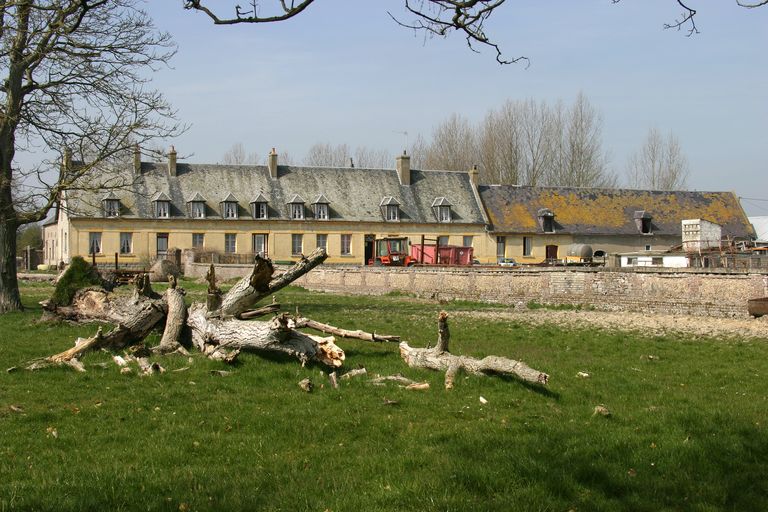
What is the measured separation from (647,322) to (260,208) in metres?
42.4

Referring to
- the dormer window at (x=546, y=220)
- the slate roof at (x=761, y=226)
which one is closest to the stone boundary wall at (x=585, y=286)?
the dormer window at (x=546, y=220)

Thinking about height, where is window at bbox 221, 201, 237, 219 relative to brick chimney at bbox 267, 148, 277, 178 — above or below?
below

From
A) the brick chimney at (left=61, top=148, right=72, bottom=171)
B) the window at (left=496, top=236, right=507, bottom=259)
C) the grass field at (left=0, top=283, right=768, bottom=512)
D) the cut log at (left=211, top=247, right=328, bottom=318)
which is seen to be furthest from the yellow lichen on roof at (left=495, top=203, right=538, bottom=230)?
the cut log at (left=211, top=247, right=328, bottom=318)

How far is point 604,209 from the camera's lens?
6525 cm

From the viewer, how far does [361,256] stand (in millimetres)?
61906

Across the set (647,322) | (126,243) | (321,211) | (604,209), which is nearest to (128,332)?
(647,322)

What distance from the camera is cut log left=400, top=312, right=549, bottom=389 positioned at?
948cm

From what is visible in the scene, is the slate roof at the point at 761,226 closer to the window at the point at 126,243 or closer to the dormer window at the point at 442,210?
the dormer window at the point at 442,210

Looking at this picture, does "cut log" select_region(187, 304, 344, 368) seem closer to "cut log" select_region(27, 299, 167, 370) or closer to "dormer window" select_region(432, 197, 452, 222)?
"cut log" select_region(27, 299, 167, 370)

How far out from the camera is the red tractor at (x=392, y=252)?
170 feet

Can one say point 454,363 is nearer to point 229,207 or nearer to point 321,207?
point 229,207

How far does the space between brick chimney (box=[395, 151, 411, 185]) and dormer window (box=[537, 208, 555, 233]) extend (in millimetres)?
11025

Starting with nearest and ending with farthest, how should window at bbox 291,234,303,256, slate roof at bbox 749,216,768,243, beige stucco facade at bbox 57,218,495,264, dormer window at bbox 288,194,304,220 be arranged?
beige stucco facade at bbox 57,218,495,264 < dormer window at bbox 288,194,304,220 < window at bbox 291,234,303,256 < slate roof at bbox 749,216,768,243

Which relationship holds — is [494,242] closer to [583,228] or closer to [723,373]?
[583,228]
